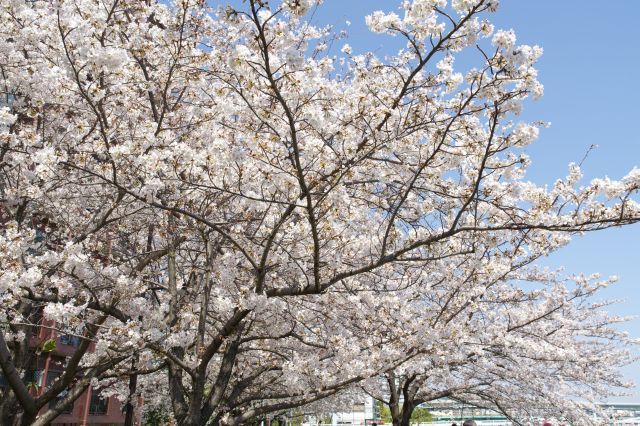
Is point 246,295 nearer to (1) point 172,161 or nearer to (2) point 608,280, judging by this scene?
(1) point 172,161

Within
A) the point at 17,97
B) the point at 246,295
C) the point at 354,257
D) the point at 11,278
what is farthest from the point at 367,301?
the point at 17,97

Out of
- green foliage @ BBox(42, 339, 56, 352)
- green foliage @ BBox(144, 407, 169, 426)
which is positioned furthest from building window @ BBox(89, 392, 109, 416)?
green foliage @ BBox(42, 339, 56, 352)

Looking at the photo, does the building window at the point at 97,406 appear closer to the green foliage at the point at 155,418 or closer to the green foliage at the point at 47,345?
the green foliage at the point at 155,418

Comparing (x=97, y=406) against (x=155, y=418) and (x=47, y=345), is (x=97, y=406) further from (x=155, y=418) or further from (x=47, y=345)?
(x=47, y=345)

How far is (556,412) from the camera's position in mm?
14367

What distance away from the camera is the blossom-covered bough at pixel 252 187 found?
6.09 meters

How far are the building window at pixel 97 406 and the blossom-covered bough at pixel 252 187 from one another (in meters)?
28.0

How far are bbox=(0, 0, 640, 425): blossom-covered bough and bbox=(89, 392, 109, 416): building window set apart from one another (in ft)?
91.8

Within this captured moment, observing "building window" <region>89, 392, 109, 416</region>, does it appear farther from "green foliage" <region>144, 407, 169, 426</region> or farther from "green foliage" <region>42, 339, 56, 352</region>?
"green foliage" <region>42, 339, 56, 352</region>

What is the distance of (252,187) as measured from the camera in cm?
748

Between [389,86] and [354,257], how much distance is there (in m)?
3.15

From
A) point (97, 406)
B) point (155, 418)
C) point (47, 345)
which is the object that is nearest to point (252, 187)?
point (47, 345)

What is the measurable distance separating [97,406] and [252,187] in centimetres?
3464

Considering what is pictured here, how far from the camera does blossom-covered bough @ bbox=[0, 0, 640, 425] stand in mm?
6086
